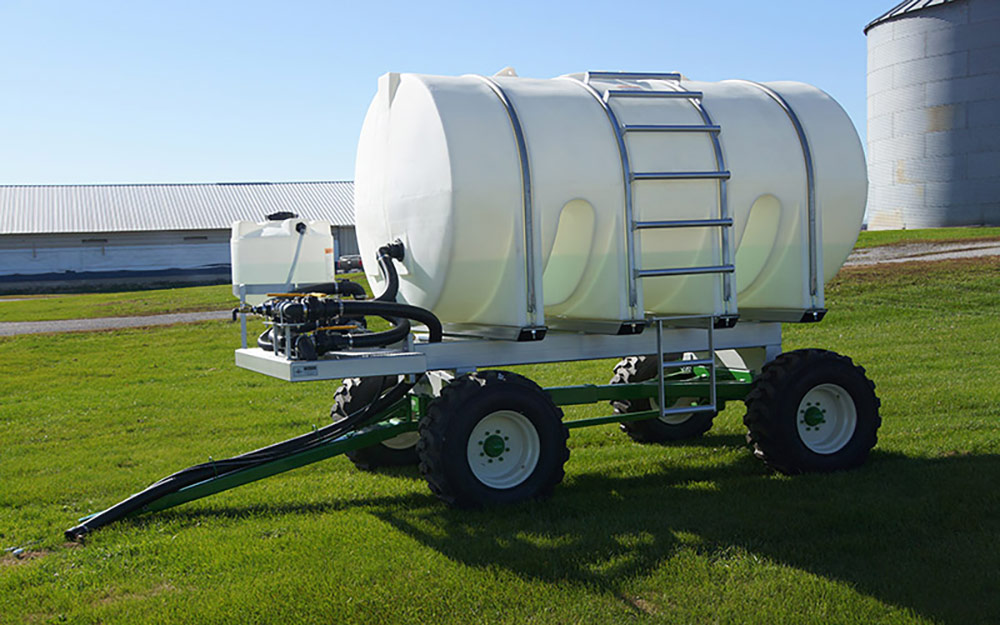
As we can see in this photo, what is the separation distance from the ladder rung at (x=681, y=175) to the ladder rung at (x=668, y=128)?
34cm

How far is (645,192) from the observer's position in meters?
7.97

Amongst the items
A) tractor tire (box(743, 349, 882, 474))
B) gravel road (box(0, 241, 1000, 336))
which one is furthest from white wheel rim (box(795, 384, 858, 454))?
gravel road (box(0, 241, 1000, 336))

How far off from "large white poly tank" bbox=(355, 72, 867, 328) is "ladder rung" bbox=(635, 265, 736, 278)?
0.20 ft

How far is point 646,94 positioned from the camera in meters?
8.20

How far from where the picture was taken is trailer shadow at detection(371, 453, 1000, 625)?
5785 millimetres

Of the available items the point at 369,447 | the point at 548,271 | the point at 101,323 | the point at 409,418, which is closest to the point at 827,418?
the point at 548,271

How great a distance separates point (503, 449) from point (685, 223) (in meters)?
2.34

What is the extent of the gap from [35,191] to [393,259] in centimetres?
5814

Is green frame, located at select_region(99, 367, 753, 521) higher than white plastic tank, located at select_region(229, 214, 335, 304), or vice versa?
white plastic tank, located at select_region(229, 214, 335, 304)

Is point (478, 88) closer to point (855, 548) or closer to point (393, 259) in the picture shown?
point (393, 259)

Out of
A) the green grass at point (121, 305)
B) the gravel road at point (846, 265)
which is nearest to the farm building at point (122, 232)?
the green grass at point (121, 305)

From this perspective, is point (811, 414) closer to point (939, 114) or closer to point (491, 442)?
point (491, 442)

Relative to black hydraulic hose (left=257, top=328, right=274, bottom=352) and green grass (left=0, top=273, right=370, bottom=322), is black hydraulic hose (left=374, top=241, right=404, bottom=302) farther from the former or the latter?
green grass (left=0, top=273, right=370, bottom=322)

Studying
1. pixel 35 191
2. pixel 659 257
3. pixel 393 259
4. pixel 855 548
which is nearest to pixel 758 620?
A: pixel 855 548
